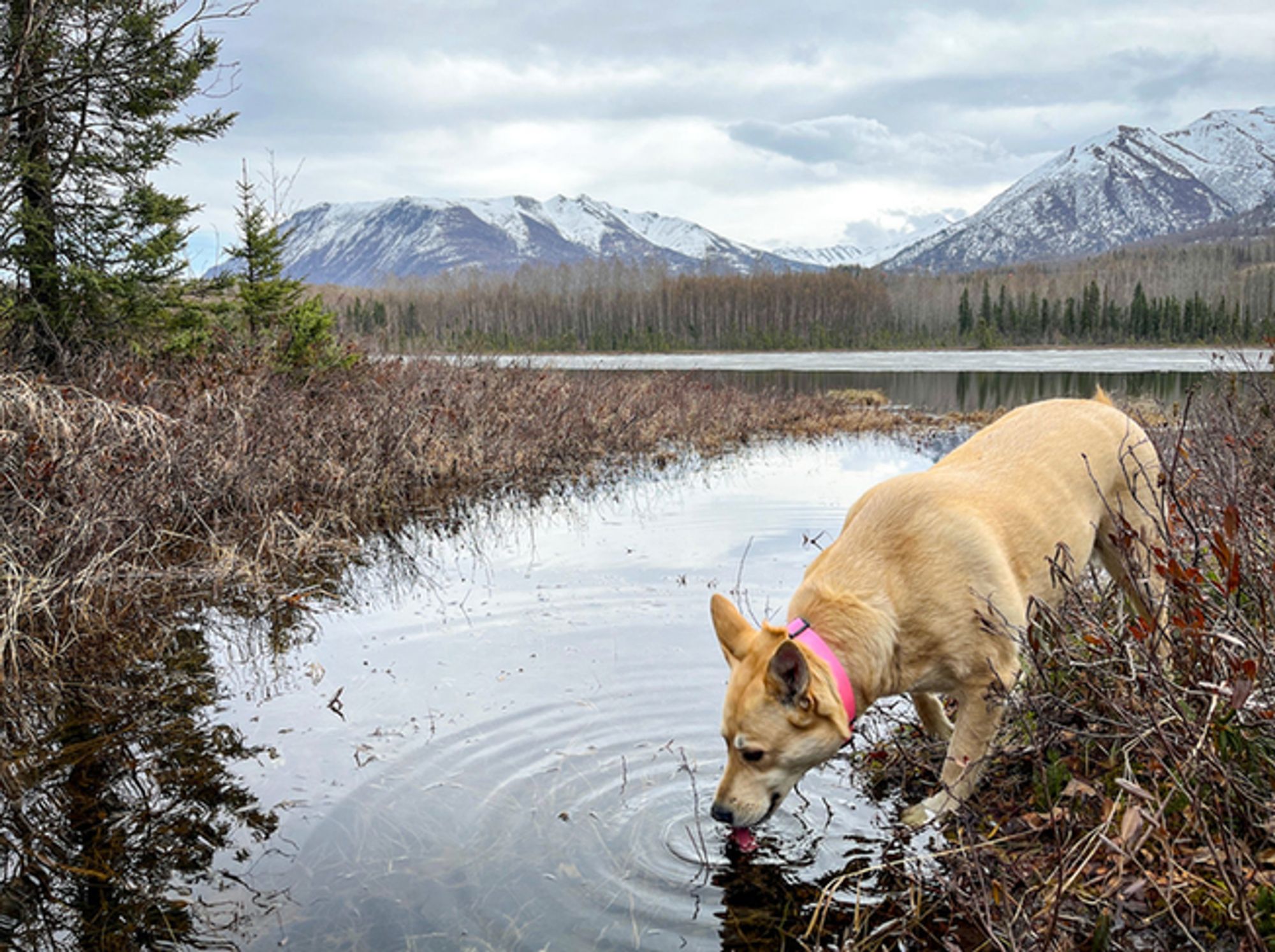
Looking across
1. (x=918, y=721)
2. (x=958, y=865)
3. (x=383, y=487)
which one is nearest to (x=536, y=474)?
(x=383, y=487)

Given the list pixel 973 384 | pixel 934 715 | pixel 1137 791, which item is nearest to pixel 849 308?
pixel 973 384

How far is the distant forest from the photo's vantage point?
115 meters

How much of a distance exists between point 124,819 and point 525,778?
2.18 meters

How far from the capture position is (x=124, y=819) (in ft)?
15.9

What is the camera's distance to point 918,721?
597cm

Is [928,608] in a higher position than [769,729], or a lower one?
higher

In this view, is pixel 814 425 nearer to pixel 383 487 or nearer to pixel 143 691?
pixel 383 487

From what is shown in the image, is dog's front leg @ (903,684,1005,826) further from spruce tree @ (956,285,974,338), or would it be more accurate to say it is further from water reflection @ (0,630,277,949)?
spruce tree @ (956,285,974,338)

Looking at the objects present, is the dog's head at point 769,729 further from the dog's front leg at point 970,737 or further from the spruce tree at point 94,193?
the spruce tree at point 94,193

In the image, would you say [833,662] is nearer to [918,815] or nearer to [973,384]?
[918,815]

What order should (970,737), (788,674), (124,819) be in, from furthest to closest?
(124,819)
(970,737)
(788,674)

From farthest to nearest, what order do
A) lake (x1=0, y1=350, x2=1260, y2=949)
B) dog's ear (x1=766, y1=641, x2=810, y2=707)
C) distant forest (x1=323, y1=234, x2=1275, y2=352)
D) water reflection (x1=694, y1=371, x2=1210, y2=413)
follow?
distant forest (x1=323, y1=234, x2=1275, y2=352) → water reflection (x1=694, y1=371, x2=1210, y2=413) → lake (x1=0, y1=350, x2=1260, y2=949) → dog's ear (x1=766, y1=641, x2=810, y2=707)

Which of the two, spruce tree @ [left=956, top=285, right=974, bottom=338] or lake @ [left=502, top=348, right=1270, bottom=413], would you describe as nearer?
lake @ [left=502, top=348, right=1270, bottom=413]

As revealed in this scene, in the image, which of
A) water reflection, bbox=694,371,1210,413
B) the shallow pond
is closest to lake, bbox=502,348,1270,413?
water reflection, bbox=694,371,1210,413
